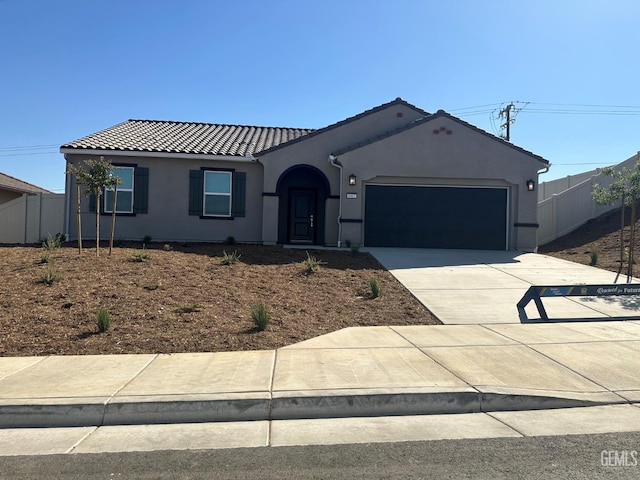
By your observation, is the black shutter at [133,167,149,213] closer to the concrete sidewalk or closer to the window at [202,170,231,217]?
the window at [202,170,231,217]

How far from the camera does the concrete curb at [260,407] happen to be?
15.1 feet

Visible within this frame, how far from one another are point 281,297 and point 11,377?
4822 millimetres

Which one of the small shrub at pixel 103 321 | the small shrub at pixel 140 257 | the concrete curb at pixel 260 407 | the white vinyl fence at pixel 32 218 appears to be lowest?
the concrete curb at pixel 260 407

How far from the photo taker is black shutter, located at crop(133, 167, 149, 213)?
15867 mm

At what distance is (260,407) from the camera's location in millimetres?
4758

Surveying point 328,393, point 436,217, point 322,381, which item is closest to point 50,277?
point 322,381

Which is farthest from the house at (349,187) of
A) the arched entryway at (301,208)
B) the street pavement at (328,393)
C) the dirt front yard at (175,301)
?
the street pavement at (328,393)

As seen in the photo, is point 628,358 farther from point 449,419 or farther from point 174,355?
point 174,355

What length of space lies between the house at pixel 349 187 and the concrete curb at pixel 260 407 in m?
11.1

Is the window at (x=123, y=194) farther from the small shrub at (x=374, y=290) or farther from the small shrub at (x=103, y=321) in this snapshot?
the small shrub at (x=374, y=290)

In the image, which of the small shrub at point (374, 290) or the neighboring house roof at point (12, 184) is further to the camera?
the neighboring house roof at point (12, 184)

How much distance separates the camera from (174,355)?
6.41m

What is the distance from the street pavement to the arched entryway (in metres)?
10.2

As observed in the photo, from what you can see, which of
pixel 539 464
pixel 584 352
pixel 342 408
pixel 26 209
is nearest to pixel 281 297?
pixel 342 408
